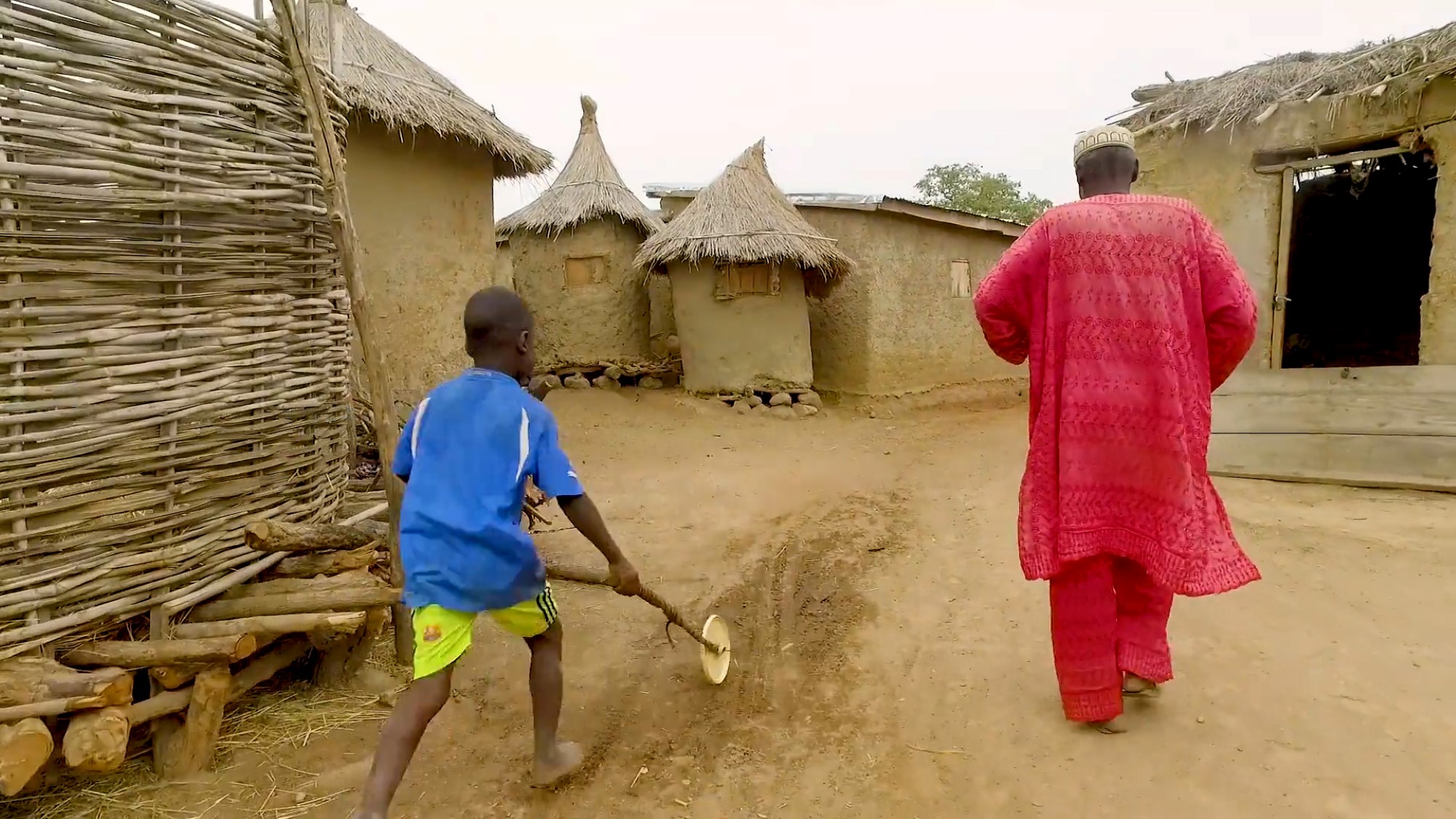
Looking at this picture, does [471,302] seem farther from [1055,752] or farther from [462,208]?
[462,208]

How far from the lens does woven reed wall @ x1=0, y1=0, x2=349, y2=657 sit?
2254 mm

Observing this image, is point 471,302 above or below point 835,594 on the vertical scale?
above

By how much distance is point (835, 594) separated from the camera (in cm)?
411

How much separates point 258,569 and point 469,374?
127 centimetres

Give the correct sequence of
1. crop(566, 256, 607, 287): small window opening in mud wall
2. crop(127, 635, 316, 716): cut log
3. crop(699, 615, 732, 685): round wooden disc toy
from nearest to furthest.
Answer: crop(127, 635, 316, 716): cut log, crop(699, 615, 732, 685): round wooden disc toy, crop(566, 256, 607, 287): small window opening in mud wall

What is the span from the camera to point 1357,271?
29.7ft

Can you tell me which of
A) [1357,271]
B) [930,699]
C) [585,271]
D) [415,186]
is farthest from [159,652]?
[1357,271]

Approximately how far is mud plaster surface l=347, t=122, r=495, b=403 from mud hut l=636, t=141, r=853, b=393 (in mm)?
2678

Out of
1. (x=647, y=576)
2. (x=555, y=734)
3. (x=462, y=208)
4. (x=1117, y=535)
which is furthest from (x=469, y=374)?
(x=462, y=208)

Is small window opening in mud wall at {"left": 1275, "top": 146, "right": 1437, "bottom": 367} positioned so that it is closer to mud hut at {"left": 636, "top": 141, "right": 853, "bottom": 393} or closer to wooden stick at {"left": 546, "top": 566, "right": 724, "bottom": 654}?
mud hut at {"left": 636, "top": 141, "right": 853, "bottom": 393}

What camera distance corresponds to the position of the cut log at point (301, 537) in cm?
270

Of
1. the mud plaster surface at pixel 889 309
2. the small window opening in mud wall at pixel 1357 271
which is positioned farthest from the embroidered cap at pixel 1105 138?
the mud plaster surface at pixel 889 309

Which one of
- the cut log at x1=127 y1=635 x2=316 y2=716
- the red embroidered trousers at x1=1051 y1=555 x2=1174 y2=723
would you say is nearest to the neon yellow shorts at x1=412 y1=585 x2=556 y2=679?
the cut log at x1=127 y1=635 x2=316 y2=716

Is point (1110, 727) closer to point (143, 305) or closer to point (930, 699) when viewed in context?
point (930, 699)
